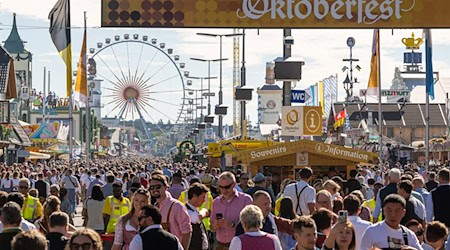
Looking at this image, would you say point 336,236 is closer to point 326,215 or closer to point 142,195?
point 326,215

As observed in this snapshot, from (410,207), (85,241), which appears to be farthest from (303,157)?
(85,241)

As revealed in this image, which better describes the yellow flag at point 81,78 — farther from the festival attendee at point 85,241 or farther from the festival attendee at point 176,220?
the festival attendee at point 85,241

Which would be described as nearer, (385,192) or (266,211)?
(266,211)

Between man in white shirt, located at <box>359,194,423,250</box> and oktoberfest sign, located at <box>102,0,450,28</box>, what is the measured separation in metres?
12.6

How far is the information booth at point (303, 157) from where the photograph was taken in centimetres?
2627

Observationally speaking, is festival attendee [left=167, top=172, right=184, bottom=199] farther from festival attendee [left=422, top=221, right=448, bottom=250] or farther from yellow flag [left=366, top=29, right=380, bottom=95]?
yellow flag [left=366, top=29, right=380, bottom=95]

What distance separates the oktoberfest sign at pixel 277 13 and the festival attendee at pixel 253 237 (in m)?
12.8

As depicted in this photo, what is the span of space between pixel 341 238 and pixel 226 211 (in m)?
4.15

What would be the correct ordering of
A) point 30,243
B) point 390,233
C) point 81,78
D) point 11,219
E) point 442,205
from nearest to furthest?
point 30,243
point 390,233
point 11,219
point 442,205
point 81,78

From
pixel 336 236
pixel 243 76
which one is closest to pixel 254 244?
pixel 336 236

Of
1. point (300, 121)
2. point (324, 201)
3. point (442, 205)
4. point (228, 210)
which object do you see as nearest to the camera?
point (324, 201)

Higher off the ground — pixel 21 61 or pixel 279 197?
pixel 21 61

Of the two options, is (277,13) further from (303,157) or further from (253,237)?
(253,237)

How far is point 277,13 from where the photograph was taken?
2211 cm
